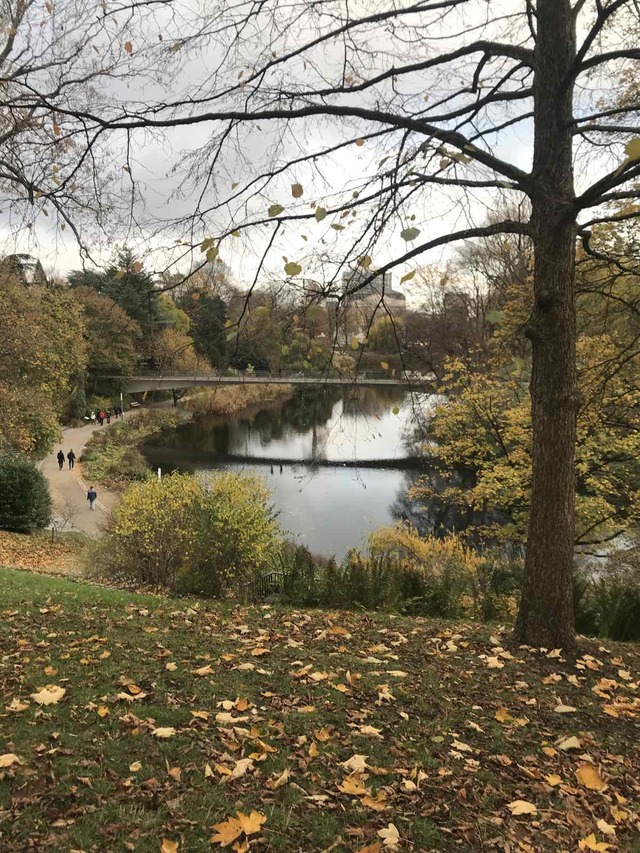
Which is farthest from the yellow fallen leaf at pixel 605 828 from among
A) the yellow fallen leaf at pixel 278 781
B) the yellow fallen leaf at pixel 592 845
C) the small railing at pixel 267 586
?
the small railing at pixel 267 586

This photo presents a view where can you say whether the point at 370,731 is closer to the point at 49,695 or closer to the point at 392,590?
the point at 49,695

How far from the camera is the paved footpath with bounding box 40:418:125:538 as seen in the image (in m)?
22.2

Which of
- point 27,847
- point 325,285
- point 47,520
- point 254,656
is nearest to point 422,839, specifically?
point 27,847

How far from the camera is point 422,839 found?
239cm

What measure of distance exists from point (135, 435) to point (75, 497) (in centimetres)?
1420

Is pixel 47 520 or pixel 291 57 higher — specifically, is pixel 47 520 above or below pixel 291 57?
below

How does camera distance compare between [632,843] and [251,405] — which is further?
[251,405]

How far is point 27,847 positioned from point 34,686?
1.67m

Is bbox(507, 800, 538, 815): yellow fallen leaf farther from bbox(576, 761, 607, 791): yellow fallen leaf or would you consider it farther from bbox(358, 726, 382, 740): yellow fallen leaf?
bbox(358, 726, 382, 740): yellow fallen leaf

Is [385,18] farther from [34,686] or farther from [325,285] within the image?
[34,686]

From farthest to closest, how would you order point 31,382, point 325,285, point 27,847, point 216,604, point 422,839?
point 31,382 → point 216,604 → point 325,285 → point 422,839 → point 27,847

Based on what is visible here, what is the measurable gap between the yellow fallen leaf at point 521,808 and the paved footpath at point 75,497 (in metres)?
16.6

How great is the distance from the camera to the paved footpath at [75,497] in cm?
2225

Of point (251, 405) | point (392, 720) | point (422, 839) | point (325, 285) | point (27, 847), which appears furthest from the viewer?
point (251, 405)
